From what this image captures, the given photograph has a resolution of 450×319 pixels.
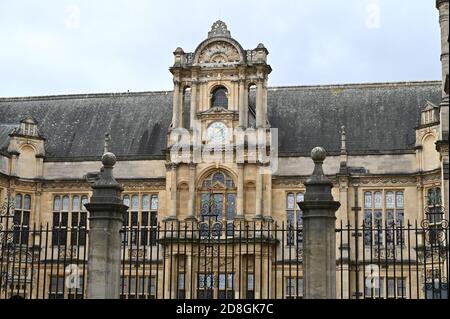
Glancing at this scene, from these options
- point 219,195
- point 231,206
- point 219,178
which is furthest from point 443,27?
point 219,195

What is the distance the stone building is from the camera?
113 ft

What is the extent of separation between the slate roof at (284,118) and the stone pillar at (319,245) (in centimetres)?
2066

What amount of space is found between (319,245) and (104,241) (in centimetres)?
408

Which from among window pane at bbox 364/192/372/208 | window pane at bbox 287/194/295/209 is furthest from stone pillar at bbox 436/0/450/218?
window pane at bbox 287/194/295/209

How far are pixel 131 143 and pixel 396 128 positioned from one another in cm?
1242

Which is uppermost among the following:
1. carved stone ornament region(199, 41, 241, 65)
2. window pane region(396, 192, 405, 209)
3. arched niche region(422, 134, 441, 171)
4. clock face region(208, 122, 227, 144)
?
carved stone ornament region(199, 41, 241, 65)

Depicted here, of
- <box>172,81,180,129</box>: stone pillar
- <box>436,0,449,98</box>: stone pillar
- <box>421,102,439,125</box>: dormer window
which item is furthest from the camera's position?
<box>172,81,180,129</box>: stone pillar

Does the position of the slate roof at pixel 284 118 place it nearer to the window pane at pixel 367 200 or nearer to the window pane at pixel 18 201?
the window pane at pixel 367 200

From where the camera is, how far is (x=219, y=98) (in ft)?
118

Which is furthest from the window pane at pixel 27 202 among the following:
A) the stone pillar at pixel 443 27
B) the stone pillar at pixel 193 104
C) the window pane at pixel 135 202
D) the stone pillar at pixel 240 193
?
the stone pillar at pixel 443 27

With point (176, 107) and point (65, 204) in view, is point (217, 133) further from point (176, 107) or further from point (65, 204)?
point (65, 204)

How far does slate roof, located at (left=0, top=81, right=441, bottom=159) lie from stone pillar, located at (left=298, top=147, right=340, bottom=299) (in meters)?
20.7

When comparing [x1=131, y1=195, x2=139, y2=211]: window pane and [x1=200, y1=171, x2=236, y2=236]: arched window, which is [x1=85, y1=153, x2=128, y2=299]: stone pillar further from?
[x1=131, y1=195, x2=139, y2=211]: window pane
